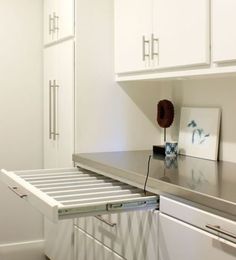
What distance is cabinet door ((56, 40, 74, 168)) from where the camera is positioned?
8.66 ft

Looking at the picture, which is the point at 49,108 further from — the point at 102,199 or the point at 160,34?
the point at 102,199

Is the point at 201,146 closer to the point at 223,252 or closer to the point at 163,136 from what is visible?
the point at 163,136

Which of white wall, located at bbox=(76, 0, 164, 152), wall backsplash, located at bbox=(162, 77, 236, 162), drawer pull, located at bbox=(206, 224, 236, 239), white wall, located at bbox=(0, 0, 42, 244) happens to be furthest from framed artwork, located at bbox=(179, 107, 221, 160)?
white wall, located at bbox=(0, 0, 42, 244)

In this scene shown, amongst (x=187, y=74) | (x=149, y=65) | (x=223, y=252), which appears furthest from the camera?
(x=149, y=65)

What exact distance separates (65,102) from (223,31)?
120 centimetres

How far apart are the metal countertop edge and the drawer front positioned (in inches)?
4.3

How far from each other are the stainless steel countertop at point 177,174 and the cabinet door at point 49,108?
16.2 inches

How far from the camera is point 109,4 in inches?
105

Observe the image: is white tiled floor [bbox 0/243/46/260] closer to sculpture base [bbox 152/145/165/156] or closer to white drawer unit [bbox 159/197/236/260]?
sculpture base [bbox 152/145/165/156]

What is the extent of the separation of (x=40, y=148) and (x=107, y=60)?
88 cm

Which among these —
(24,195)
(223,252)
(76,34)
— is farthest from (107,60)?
(223,252)

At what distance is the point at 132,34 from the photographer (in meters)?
2.46

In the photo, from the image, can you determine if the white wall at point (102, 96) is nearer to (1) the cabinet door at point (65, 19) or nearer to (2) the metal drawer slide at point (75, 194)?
(1) the cabinet door at point (65, 19)

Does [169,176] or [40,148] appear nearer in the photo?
[169,176]
